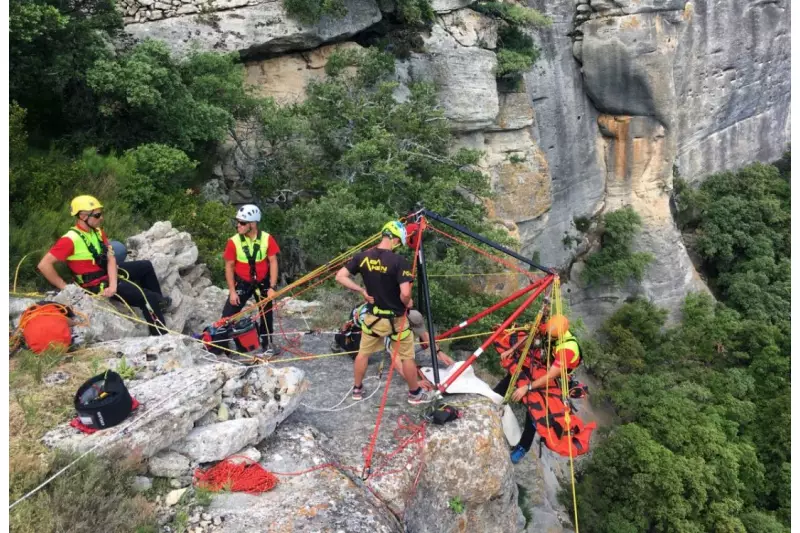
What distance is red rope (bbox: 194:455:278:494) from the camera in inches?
148

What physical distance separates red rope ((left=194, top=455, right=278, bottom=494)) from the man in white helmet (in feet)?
7.35

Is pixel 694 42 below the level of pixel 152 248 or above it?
above

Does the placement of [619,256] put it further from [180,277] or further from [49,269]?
[49,269]

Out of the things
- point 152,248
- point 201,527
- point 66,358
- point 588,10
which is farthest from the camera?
point 588,10

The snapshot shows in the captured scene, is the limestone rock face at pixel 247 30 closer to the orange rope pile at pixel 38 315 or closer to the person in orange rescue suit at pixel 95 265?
the person in orange rescue suit at pixel 95 265

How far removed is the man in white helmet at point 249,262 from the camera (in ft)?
18.4

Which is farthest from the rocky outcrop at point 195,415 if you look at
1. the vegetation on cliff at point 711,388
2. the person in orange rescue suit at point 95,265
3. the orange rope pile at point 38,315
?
the vegetation on cliff at point 711,388

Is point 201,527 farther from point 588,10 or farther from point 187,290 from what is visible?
point 588,10

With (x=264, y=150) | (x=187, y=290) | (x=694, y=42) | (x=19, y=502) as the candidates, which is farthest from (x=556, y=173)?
(x=19, y=502)

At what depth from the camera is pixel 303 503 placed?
373 centimetres

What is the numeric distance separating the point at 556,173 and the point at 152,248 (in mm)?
14889

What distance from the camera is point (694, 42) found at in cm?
1870

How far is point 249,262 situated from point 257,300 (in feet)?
1.98

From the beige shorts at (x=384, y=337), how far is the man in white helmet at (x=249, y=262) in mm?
1502
